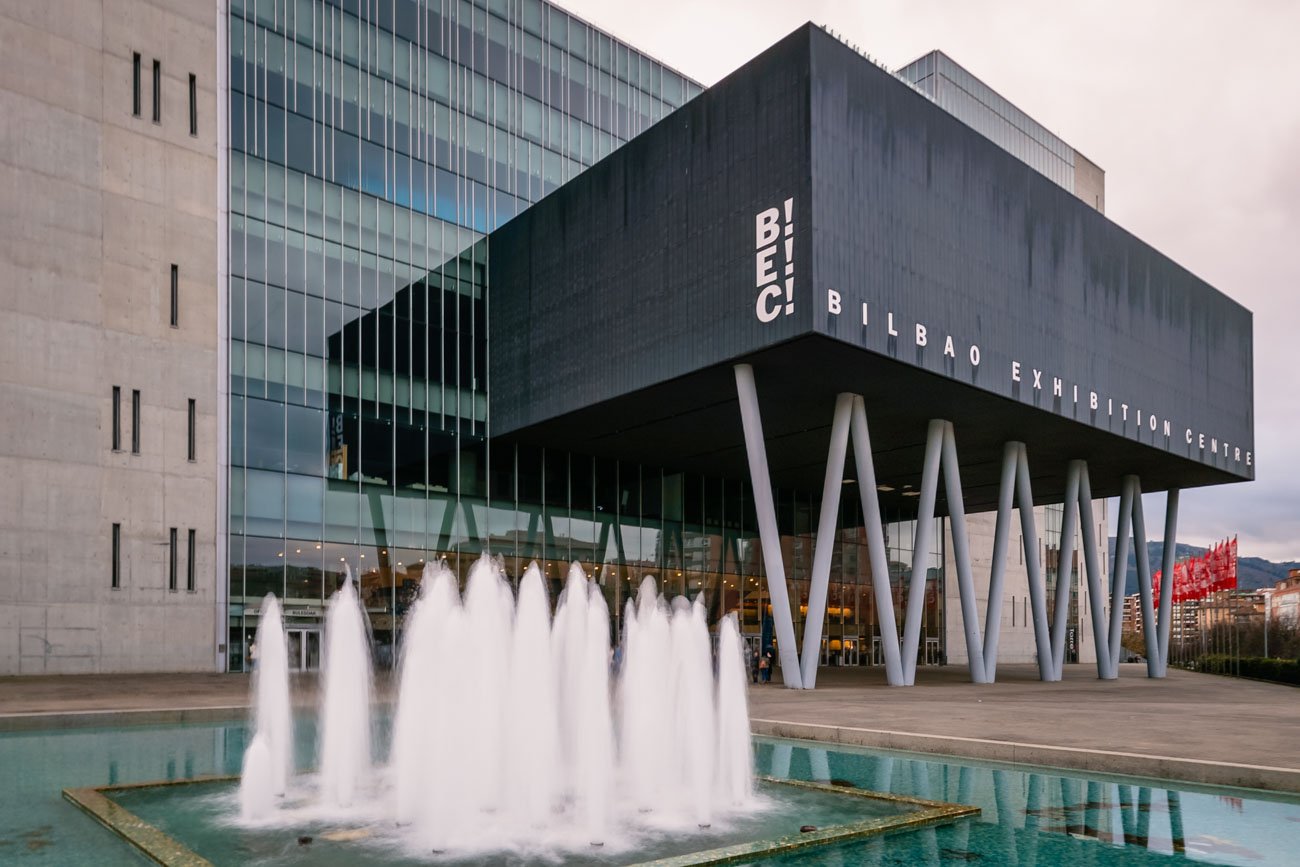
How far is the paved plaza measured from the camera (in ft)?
41.0

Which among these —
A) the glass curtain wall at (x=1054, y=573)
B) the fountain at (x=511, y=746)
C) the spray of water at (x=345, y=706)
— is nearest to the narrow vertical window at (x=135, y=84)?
the fountain at (x=511, y=746)

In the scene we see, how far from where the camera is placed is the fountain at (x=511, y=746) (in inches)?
371

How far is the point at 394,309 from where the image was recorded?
34.4 metres

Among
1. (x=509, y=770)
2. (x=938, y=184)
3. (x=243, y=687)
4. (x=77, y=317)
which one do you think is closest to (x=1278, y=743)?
(x=509, y=770)

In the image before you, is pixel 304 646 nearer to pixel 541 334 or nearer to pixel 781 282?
pixel 541 334

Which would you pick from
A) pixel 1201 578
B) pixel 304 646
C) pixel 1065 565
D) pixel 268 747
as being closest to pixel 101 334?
pixel 304 646

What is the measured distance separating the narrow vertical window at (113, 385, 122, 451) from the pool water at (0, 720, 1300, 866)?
1430 centimetres

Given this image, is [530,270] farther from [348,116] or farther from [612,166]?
[348,116]

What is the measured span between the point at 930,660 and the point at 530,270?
31483 mm

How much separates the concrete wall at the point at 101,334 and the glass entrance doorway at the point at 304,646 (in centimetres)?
233

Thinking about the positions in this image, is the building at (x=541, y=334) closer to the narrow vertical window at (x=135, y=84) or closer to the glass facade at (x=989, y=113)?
the narrow vertical window at (x=135, y=84)

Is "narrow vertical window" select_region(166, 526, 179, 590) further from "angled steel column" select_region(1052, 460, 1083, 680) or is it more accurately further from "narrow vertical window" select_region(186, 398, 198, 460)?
"angled steel column" select_region(1052, 460, 1083, 680)

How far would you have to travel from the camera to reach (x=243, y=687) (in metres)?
24.7

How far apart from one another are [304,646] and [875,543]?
16.7 meters
